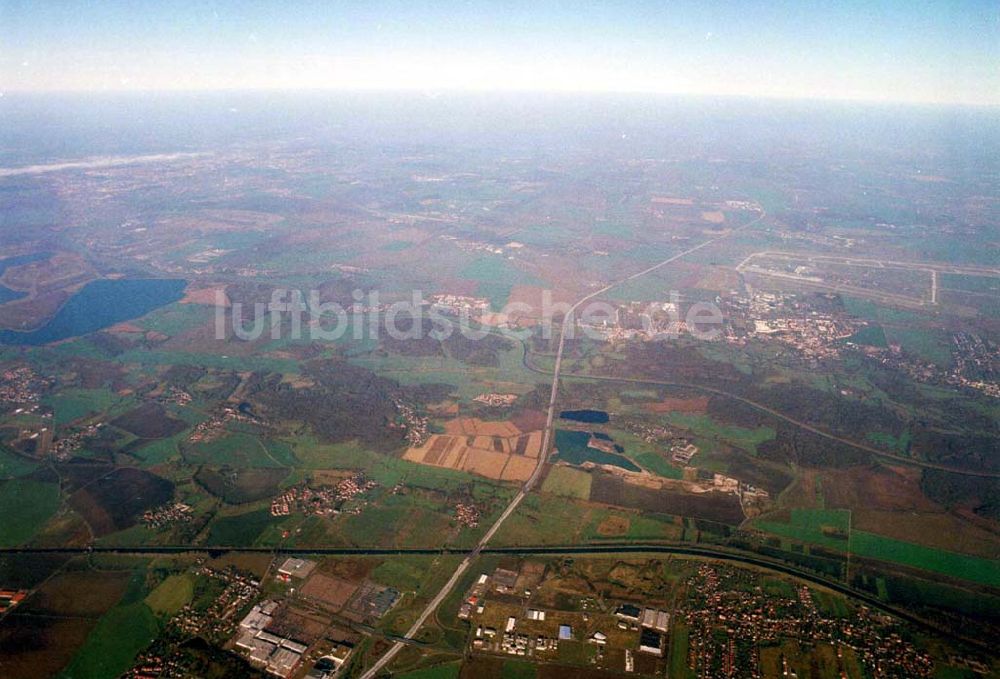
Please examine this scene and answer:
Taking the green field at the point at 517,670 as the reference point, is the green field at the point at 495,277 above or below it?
above

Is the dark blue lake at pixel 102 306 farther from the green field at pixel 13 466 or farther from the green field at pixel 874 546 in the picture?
the green field at pixel 874 546

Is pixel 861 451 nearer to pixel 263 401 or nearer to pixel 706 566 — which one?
pixel 706 566

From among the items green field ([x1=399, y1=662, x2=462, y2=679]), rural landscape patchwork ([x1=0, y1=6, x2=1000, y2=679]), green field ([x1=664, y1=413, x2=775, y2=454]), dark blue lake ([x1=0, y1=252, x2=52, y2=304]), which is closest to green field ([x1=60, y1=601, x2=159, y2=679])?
rural landscape patchwork ([x1=0, y1=6, x2=1000, y2=679])

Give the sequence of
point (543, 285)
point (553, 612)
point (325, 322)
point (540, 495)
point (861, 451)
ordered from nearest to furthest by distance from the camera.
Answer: point (553, 612) < point (540, 495) < point (861, 451) < point (325, 322) < point (543, 285)

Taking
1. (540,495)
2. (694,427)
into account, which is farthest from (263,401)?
(694,427)

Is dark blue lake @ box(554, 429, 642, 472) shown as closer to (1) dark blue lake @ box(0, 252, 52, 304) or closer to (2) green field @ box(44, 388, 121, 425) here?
(2) green field @ box(44, 388, 121, 425)

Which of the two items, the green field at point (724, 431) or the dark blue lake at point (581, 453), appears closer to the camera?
the dark blue lake at point (581, 453)

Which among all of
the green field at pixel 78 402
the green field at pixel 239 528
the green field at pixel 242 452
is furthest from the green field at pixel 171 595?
the green field at pixel 78 402
